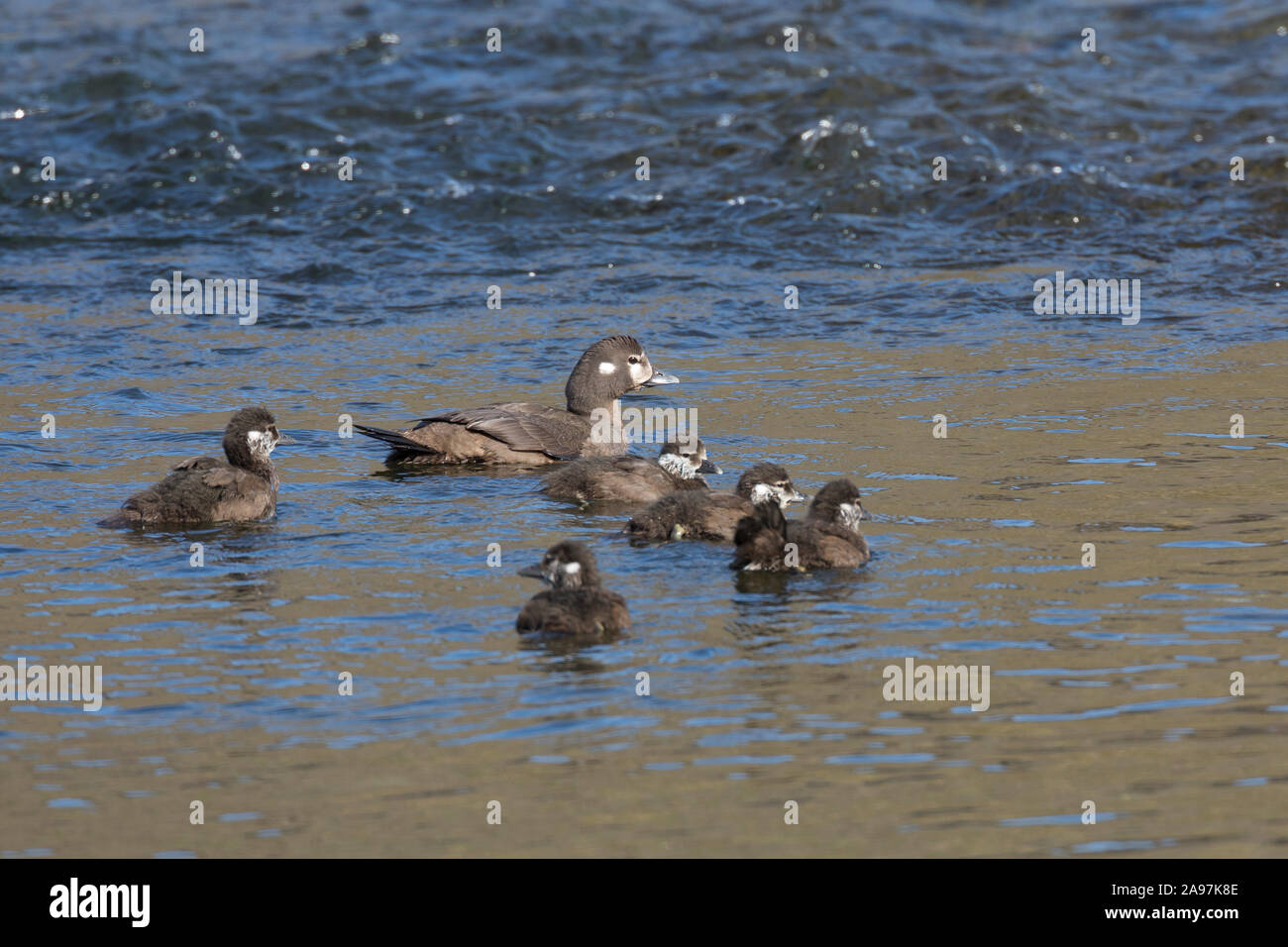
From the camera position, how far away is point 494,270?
58.7ft

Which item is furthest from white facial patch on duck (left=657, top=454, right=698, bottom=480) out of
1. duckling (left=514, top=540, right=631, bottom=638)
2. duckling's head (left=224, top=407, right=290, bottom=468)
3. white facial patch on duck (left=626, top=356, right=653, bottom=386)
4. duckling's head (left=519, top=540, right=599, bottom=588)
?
duckling (left=514, top=540, right=631, bottom=638)

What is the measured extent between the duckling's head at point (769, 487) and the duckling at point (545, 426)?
2.32 m

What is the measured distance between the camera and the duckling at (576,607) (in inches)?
314

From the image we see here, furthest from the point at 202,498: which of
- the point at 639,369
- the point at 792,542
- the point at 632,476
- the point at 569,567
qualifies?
the point at 639,369

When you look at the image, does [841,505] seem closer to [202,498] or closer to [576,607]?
[576,607]

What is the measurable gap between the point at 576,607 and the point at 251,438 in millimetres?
3430

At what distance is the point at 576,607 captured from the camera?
800cm

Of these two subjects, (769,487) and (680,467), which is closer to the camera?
(769,487)

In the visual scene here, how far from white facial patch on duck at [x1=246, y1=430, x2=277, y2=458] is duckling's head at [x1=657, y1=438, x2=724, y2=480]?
8.02 ft

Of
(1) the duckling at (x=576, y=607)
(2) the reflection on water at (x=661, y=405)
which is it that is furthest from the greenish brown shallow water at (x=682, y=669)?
(1) the duckling at (x=576, y=607)

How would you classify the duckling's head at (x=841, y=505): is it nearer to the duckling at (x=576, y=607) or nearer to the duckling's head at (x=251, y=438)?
the duckling at (x=576, y=607)

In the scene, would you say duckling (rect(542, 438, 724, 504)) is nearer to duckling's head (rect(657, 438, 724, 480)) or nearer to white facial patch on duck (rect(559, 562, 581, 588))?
duckling's head (rect(657, 438, 724, 480))

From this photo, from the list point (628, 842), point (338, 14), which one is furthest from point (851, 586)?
point (338, 14)
